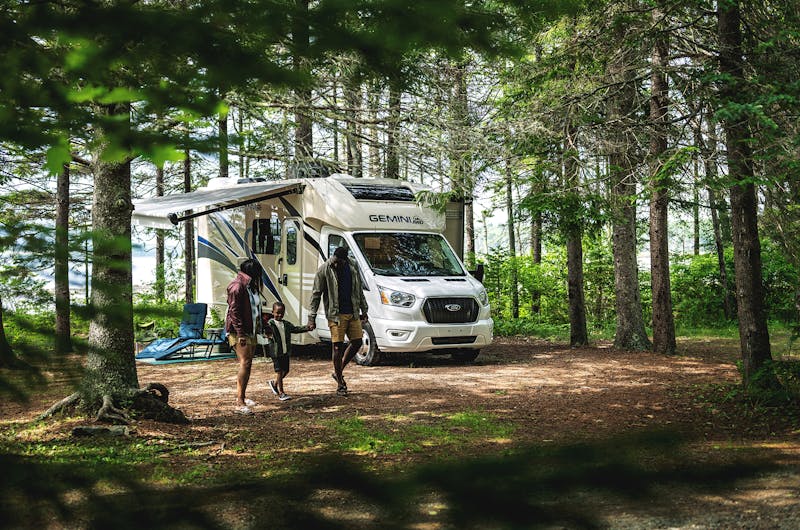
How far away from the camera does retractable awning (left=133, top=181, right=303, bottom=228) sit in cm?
1221

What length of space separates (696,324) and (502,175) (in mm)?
11440

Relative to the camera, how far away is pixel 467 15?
1359 millimetres

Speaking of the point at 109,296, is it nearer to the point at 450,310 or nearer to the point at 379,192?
the point at 450,310

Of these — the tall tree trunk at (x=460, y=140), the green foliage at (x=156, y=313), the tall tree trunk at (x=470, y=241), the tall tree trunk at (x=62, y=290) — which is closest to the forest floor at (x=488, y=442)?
the tall tree trunk at (x=62, y=290)

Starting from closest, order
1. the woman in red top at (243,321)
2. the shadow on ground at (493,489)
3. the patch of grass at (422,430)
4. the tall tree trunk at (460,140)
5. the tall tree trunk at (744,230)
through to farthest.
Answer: the shadow on ground at (493,489), the patch of grass at (422,430), the tall tree trunk at (744,230), the woman in red top at (243,321), the tall tree trunk at (460,140)

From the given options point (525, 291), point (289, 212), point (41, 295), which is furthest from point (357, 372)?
point (525, 291)

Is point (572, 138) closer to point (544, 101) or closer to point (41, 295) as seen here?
point (544, 101)

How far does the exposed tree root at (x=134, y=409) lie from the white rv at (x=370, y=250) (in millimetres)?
4435

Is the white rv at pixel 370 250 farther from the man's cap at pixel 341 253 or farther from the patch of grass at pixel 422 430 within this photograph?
the patch of grass at pixel 422 430

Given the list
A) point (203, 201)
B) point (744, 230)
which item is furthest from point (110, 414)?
point (744, 230)

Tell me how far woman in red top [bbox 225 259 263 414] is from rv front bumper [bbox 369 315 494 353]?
3.55 meters

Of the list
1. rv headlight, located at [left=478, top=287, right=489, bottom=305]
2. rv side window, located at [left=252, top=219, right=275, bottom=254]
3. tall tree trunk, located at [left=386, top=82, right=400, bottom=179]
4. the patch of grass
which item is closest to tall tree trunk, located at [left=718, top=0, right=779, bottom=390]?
the patch of grass

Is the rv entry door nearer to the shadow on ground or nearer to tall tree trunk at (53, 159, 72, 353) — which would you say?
tall tree trunk at (53, 159, 72, 353)

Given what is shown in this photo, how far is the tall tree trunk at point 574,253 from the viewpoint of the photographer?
10.8 metres
